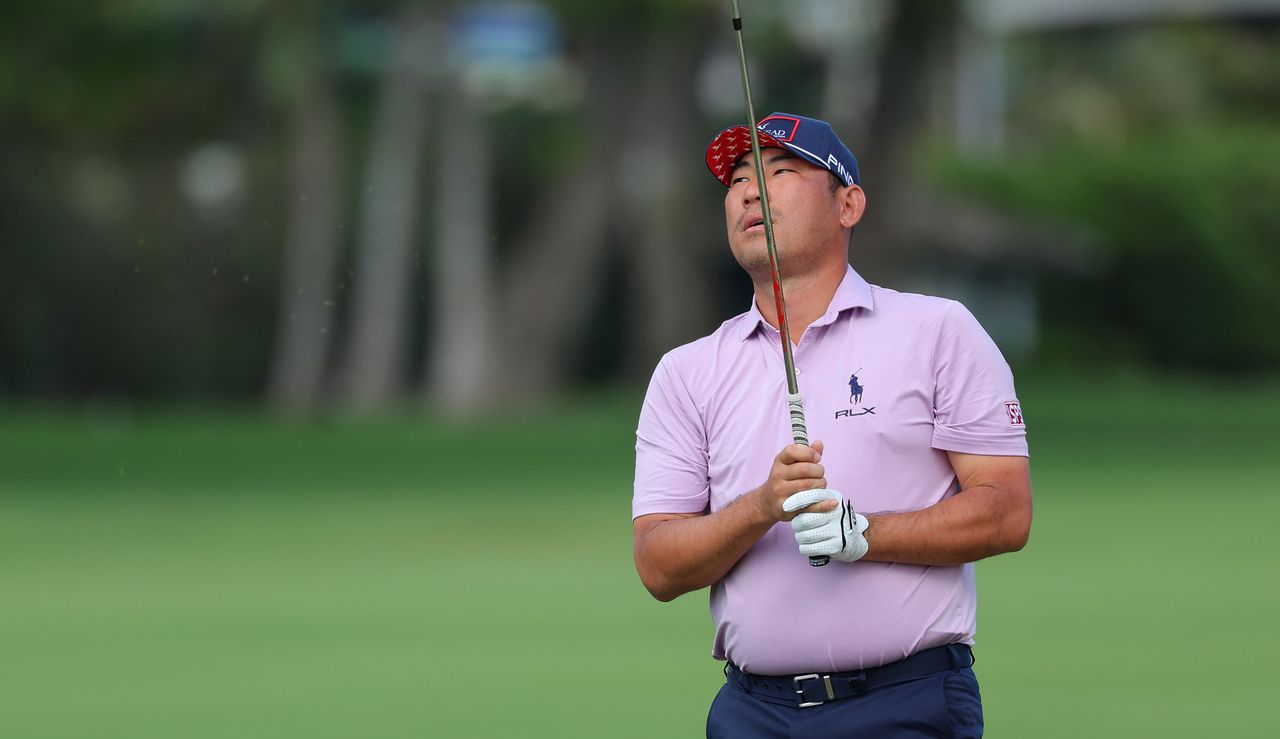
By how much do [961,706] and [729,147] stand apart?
4.14 feet

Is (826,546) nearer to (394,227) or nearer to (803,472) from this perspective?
(803,472)

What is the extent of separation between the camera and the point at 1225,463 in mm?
24781

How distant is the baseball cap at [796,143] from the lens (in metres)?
4.50

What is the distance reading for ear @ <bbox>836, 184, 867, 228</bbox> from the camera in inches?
181

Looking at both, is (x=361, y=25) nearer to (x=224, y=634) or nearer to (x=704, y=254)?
(x=704, y=254)

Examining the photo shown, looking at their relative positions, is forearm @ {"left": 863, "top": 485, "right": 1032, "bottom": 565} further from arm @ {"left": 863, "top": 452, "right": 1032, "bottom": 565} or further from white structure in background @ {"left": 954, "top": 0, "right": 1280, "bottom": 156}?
white structure in background @ {"left": 954, "top": 0, "right": 1280, "bottom": 156}

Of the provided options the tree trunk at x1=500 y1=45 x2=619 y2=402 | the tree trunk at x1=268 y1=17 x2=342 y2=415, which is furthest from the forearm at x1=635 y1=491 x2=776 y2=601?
the tree trunk at x1=500 y1=45 x2=619 y2=402

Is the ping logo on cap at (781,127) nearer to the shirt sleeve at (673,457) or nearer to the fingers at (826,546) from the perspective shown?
the shirt sleeve at (673,457)

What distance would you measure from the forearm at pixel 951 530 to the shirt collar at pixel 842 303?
1.44 feet

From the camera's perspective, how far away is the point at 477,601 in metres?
14.3

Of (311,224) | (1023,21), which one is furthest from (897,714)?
(1023,21)

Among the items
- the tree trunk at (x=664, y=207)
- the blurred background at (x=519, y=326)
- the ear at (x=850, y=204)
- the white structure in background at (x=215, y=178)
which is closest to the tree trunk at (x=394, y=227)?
the blurred background at (x=519, y=326)

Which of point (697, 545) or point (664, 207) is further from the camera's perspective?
point (664, 207)

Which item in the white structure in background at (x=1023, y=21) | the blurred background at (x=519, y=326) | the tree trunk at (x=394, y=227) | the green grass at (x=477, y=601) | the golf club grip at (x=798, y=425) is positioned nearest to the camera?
the golf club grip at (x=798, y=425)
